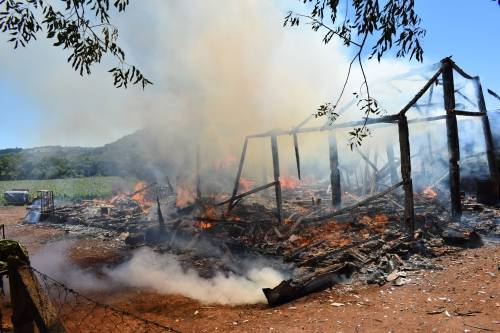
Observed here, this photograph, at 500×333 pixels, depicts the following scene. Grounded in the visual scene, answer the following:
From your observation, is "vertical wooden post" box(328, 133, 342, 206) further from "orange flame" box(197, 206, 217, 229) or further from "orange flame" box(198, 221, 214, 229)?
"orange flame" box(198, 221, 214, 229)

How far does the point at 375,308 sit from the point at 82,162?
48.1m

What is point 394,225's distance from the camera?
11.4 m

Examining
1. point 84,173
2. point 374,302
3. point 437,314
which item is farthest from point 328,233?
point 84,173

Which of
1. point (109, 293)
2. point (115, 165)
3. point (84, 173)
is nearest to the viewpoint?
point (109, 293)

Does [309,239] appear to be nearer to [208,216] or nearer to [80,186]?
[208,216]

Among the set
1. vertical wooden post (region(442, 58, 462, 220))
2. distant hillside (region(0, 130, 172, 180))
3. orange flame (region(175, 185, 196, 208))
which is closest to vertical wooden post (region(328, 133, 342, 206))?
vertical wooden post (region(442, 58, 462, 220))

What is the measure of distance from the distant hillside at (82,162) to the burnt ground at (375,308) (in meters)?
26.3

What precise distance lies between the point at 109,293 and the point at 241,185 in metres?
14.7

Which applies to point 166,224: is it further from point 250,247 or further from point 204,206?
point 250,247

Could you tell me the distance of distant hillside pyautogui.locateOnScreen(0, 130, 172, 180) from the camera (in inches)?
1379

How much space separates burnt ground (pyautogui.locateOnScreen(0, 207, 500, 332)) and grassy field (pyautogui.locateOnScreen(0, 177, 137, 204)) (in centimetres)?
2498

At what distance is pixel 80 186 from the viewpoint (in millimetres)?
38469

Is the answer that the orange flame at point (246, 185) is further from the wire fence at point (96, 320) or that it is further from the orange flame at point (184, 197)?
the wire fence at point (96, 320)

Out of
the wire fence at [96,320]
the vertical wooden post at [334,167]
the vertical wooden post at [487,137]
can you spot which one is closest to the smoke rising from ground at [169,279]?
the wire fence at [96,320]
